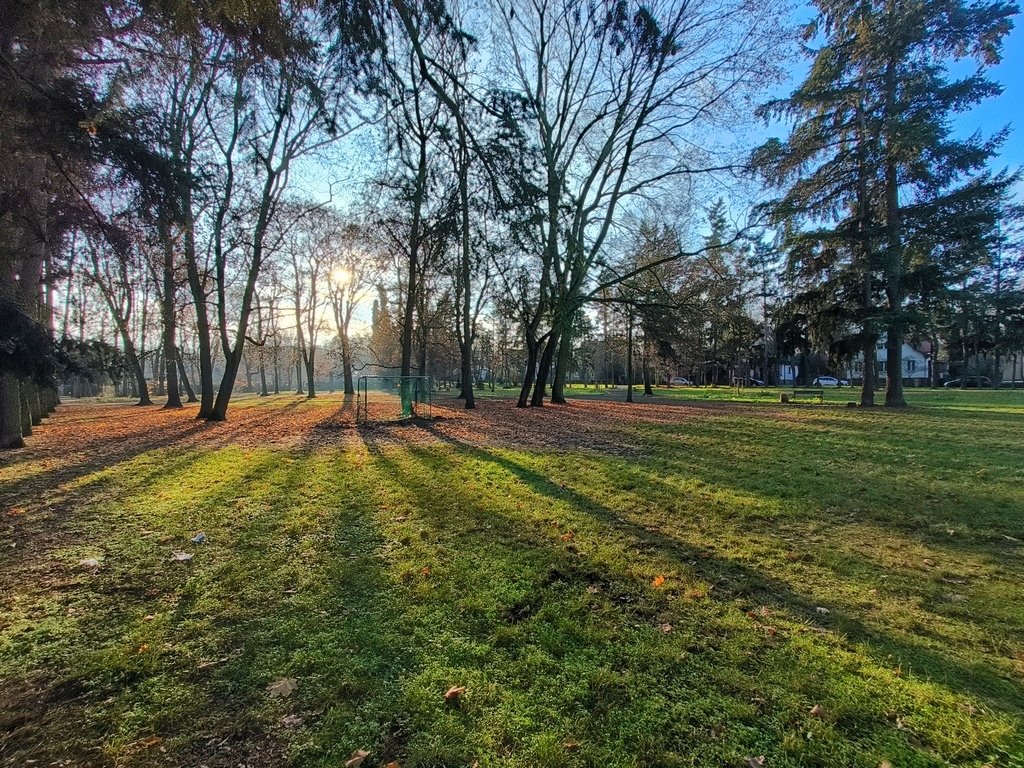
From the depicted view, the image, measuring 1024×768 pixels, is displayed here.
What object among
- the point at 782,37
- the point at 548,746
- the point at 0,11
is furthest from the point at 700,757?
the point at 782,37

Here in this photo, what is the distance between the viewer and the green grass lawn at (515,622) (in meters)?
1.94

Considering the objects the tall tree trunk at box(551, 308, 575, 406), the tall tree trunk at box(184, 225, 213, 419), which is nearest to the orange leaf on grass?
the tall tree trunk at box(551, 308, 575, 406)

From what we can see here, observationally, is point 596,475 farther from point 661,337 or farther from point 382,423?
point 661,337

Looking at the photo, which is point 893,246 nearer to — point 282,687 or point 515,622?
point 515,622

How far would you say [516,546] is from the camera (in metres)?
4.10

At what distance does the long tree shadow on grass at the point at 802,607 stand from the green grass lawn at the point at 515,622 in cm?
2

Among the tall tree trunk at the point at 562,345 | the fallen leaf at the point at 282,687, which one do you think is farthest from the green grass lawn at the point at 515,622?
the tall tree trunk at the point at 562,345

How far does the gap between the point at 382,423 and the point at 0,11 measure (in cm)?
1098

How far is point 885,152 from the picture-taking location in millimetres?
16641

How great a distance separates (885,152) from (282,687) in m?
23.2

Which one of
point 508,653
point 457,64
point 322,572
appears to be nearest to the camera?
point 508,653

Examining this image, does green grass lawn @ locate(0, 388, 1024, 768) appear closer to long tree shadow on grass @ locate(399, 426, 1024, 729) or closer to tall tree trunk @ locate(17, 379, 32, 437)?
long tree shadow on grass @ locate(399, 426, 1024, 729)

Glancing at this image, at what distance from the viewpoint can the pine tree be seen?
15969 mm

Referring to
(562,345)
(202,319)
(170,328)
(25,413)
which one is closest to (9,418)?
(25,413)
